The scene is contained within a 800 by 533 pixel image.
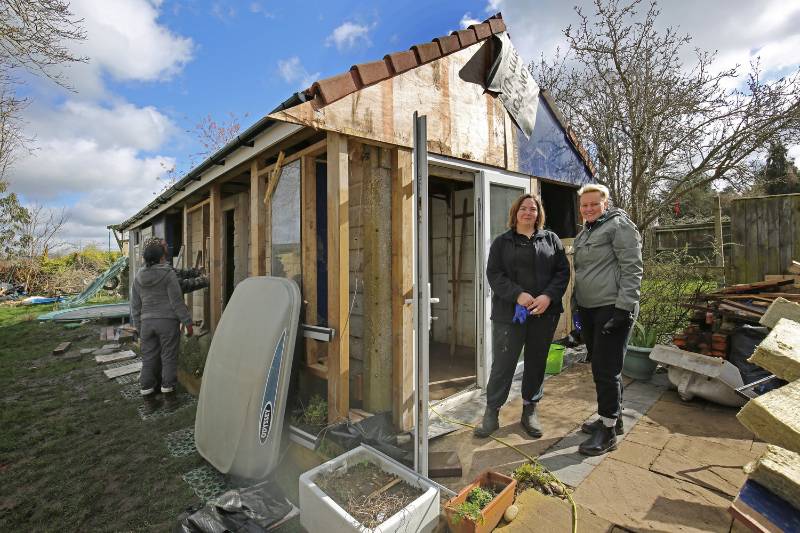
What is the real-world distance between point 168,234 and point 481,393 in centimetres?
743

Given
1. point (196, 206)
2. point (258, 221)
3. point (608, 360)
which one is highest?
point (196, 206)

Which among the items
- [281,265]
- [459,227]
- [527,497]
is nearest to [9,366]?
[281,265]

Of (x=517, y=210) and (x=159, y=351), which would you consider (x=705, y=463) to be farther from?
(x=159, y=351)

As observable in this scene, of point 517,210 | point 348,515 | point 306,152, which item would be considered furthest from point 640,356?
point 306,152

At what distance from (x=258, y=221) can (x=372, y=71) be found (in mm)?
1881

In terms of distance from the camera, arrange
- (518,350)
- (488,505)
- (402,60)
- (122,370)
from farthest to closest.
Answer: (122,370) → (402,60) → (518,350) → (488,505)

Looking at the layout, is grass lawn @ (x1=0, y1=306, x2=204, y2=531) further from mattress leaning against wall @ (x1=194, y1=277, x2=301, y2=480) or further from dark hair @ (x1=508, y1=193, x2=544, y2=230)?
dark hair @ (x1=508, y1=193, x2=544, y2=230)

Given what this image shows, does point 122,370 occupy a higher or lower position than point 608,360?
lower

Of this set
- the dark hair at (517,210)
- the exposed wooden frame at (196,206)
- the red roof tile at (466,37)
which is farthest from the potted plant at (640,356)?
the exposed wooden frame at (196,206)

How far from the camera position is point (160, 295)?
4203mm

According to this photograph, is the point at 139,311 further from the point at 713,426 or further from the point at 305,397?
the point at 713,426

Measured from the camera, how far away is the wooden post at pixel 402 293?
115 inches

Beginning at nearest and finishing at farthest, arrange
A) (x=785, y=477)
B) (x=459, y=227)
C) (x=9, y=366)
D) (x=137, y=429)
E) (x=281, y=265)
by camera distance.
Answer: (x=785, y=477) → (x=137, y=429) → (x=281, y=265) → (x=459, y=227) → (x=9, y=366)

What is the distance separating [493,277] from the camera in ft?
9.32
